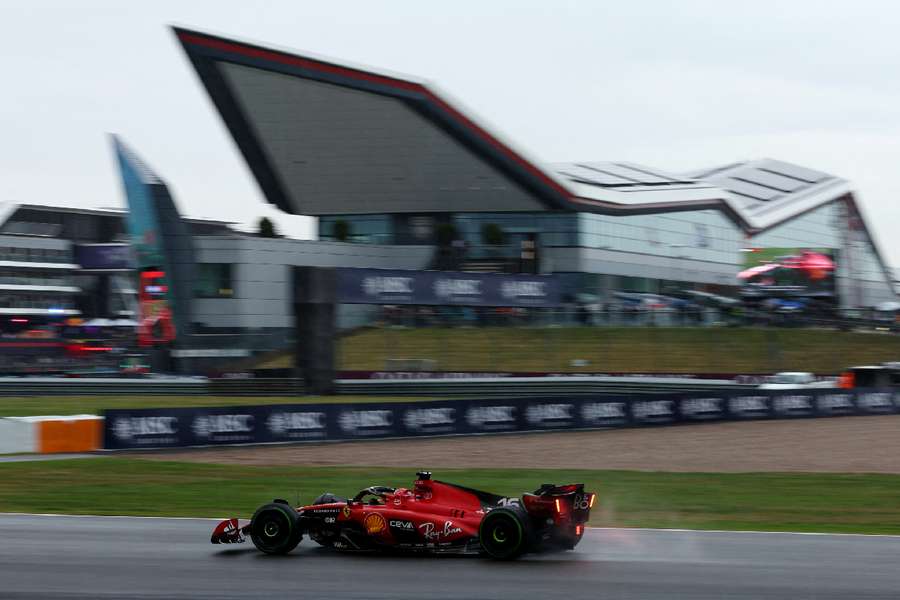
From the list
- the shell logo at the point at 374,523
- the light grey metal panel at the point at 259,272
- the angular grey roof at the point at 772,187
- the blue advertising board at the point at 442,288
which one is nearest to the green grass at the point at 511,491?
the shell logo at the point at 374,523

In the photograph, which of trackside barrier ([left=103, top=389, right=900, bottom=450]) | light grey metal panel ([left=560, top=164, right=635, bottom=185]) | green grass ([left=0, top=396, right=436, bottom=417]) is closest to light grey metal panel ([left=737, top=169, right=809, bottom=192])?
light grey metal panel ([left=560, top=164, right=635, bottom=185])

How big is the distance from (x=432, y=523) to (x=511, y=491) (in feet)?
23.6

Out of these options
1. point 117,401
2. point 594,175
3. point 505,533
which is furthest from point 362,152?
point 505,533

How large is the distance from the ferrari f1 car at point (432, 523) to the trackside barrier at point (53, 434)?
1247 cm

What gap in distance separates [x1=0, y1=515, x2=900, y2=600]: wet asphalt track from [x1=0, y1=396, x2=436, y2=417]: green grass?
21668mm

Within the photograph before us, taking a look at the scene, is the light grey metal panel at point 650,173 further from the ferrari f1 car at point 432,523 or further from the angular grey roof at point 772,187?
the ferrari f1 car at point 432,523

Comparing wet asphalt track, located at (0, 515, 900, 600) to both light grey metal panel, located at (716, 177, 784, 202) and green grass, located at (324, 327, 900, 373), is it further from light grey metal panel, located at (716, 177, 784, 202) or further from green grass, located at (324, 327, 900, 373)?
light grey metal panel, located at (716, 177, 784, 202)

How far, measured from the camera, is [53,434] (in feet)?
70.4

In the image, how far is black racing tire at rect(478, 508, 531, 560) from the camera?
9.41 m

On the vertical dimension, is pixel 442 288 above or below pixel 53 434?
above

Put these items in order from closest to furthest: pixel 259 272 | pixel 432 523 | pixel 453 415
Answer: pixel 432 523
pixel 453 415
pixel 259 272

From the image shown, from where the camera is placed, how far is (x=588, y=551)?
10438 mm

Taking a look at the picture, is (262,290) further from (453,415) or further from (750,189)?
(750,189)

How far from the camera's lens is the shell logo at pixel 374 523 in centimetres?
987
